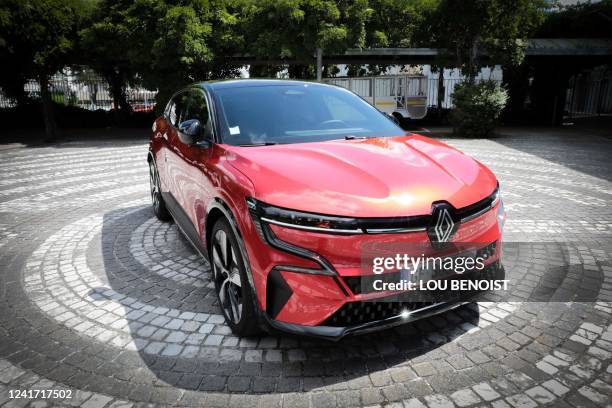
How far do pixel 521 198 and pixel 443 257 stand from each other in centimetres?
518

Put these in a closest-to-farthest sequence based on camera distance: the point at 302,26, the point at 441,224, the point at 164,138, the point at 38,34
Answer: the point at 441,224 → the point at 164,138 → the point at 38,34 → the point at 302,26

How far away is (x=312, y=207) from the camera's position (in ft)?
7.81

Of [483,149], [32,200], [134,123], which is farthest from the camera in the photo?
[134,123]

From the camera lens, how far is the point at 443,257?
8.09 ft

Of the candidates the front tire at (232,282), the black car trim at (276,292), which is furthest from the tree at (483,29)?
the black car trim at (276,292)

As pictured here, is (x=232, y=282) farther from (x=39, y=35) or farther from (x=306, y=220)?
(x=39, y=35)

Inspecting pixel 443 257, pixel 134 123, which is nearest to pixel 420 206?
pixel 443 257

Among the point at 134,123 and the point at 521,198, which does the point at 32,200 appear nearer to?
the point at 521,198

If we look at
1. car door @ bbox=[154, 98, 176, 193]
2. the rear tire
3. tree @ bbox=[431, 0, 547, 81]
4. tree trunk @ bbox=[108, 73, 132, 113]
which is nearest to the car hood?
car door @ bbox=[154, 98, 176, 193]

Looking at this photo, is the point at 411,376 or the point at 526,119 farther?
the point at 526,119

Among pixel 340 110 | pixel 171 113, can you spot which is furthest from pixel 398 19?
pixel 340 110

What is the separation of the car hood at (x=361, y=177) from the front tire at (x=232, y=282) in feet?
1.55

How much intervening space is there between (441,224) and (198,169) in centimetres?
201

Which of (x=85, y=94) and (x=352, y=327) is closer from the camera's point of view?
(x=352, y=327)
